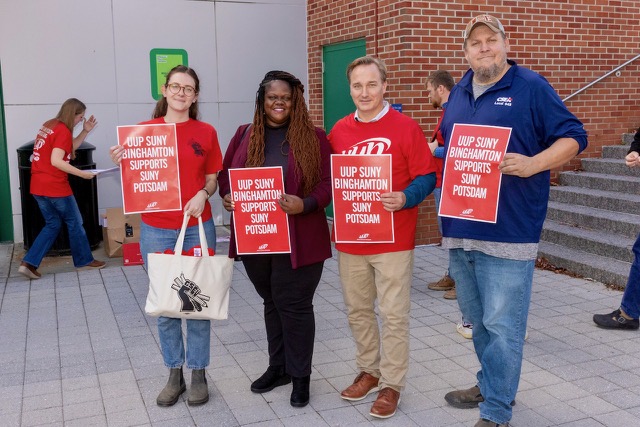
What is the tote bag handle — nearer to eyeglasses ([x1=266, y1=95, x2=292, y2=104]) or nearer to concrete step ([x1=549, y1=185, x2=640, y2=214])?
eyeglasses ([x1=266, y1=95, x2=292, y2=104])

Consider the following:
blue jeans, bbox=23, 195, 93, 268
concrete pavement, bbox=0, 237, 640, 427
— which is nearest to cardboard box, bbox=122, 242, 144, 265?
blue jeans, bbox=23, 195, 93, 268

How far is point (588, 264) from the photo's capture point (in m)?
6.79

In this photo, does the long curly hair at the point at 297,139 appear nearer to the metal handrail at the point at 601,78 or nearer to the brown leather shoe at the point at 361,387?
the brown leather shoe at the point at 361,387

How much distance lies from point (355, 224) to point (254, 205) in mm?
581

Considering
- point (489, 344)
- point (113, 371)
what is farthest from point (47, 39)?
point (489, 344)

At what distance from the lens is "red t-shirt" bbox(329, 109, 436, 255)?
3.66 metres

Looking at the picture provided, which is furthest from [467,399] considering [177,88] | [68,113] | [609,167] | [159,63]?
[159,63]

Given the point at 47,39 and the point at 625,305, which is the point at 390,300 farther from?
the point at 47,39

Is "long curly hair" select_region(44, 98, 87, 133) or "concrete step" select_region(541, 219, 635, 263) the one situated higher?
"long curly hair" select_region(44, 98, 87, 133)

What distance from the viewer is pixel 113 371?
4590 mm

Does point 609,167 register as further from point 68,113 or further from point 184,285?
point 184,285

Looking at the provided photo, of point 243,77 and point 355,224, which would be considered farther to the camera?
point 243,77

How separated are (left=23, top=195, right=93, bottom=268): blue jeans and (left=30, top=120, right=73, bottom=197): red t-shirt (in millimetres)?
113

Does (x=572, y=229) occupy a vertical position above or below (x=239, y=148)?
below
